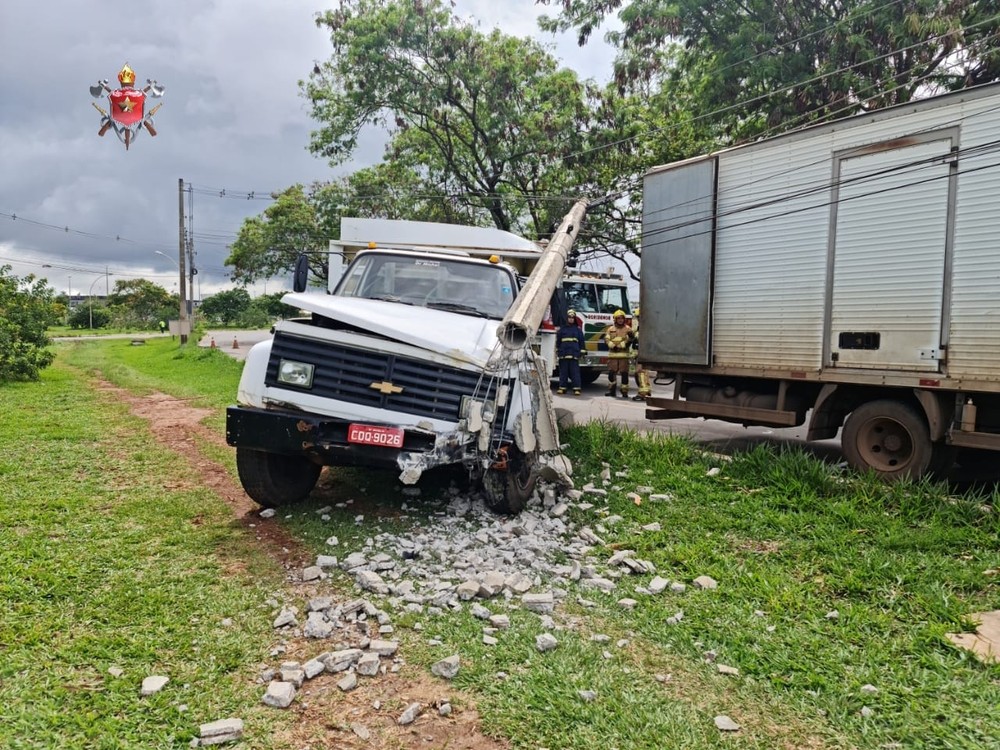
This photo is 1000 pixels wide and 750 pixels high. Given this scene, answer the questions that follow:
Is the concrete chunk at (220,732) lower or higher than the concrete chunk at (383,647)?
lower

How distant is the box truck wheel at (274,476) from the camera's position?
210 inches

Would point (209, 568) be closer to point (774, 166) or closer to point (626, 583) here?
point (626, 583)

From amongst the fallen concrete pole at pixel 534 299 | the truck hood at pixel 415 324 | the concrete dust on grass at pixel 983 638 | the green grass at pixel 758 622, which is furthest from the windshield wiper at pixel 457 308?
the concrete dust on grass at pixel 983 638

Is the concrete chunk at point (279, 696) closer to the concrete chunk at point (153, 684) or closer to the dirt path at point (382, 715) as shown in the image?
the dirt path at point (382, 715)

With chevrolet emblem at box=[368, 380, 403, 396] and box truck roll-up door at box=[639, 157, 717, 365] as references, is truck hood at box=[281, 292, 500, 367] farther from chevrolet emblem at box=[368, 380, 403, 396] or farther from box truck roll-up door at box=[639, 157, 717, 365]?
box truck roll-up door at box=[639, 157, 717, 365]

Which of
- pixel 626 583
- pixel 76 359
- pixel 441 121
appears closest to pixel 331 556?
pixel 626 583

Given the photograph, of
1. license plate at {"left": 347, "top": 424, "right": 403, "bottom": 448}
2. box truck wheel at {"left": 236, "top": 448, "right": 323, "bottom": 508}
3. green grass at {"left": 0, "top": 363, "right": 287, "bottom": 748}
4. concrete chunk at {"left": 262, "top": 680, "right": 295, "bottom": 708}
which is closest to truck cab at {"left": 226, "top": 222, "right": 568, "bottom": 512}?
license plate at {"left": 347, "top": 424, "right": 403, "bottom": 448}

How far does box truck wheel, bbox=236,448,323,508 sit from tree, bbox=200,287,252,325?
202ft

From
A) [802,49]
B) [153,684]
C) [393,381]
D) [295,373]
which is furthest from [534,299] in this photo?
[802,49]

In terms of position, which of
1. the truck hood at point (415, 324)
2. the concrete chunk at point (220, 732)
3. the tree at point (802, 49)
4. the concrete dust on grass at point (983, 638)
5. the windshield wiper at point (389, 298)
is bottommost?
the concrete chunk at point (220, 732)

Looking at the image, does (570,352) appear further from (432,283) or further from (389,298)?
(389,298)

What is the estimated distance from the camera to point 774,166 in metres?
7.52

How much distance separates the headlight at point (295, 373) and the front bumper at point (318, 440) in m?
0.22

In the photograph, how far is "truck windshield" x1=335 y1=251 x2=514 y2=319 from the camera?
5.95 m
